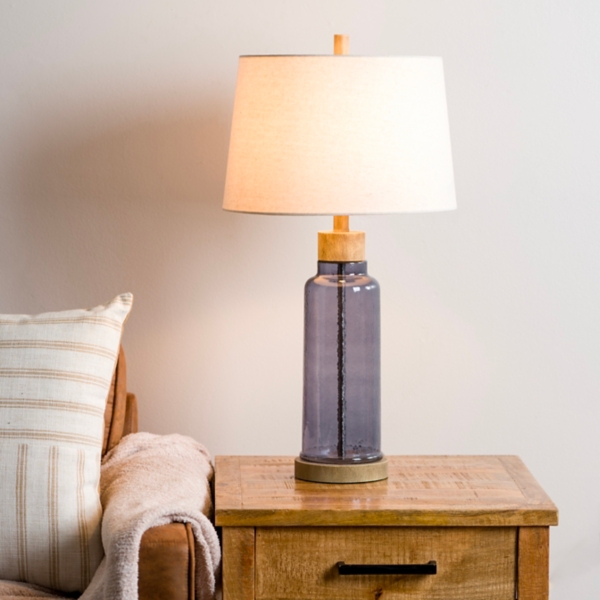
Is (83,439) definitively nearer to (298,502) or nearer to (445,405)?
(298,502)

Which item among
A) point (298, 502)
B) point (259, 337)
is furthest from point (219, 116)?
point (298, 502)

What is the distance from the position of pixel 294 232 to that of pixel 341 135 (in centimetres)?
54

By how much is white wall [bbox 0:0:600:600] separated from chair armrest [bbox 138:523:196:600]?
25.5 inches

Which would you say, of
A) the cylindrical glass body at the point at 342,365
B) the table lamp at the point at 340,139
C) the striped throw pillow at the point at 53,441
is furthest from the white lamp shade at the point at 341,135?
the striped throw pillow at the point at 53,441

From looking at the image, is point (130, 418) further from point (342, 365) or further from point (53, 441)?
point (342, 365)

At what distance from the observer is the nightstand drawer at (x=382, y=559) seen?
1488mm

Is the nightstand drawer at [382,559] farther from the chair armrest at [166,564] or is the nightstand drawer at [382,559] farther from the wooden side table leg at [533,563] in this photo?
the chair armrest at [166,564]

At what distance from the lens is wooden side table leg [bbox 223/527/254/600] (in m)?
1.48

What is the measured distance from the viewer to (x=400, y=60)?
147 centimetres

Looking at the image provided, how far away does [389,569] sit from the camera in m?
1.48

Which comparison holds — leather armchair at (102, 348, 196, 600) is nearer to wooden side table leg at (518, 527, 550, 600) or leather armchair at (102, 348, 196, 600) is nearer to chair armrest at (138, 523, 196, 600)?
chair armrest at (138, 523, 196, 600)

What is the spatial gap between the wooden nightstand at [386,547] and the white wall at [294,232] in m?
0.53

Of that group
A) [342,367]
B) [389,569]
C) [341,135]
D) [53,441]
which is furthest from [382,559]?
[341,135]

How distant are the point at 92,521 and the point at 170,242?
663 mm
